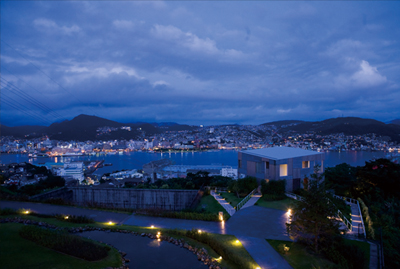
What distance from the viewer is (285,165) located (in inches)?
539

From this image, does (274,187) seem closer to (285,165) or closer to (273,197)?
(273,197)

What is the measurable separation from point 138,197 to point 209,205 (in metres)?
5.08

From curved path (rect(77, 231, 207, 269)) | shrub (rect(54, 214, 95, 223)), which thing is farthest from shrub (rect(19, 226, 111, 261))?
shrub (rect(54, 214, 95, 223))

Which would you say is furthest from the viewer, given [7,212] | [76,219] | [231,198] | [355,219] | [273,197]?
[231,198]

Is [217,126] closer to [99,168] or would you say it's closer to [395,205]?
[99,168]

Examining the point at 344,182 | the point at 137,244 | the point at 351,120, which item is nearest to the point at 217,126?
the point at 351,120

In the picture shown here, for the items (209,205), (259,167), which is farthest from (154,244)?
(259,167)

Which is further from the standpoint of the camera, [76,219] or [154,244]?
[76,219]

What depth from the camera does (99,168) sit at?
5203 centimetres

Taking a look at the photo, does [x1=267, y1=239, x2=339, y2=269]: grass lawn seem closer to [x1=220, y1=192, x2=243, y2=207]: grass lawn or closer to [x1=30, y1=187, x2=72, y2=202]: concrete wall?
[x1=220, y1=192, x2=243, y2=207]: grass lawn

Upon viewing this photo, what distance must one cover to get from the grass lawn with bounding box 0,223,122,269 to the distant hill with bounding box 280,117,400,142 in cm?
6305

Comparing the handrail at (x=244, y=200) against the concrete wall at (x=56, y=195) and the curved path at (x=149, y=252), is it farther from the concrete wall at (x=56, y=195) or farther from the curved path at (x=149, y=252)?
the concrete wall at (x=56, y=195)

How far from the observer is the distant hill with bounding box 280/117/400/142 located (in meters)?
53.0

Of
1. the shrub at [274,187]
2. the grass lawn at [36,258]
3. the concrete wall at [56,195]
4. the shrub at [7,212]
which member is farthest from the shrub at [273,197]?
→ the concrete wall at [56,195]
